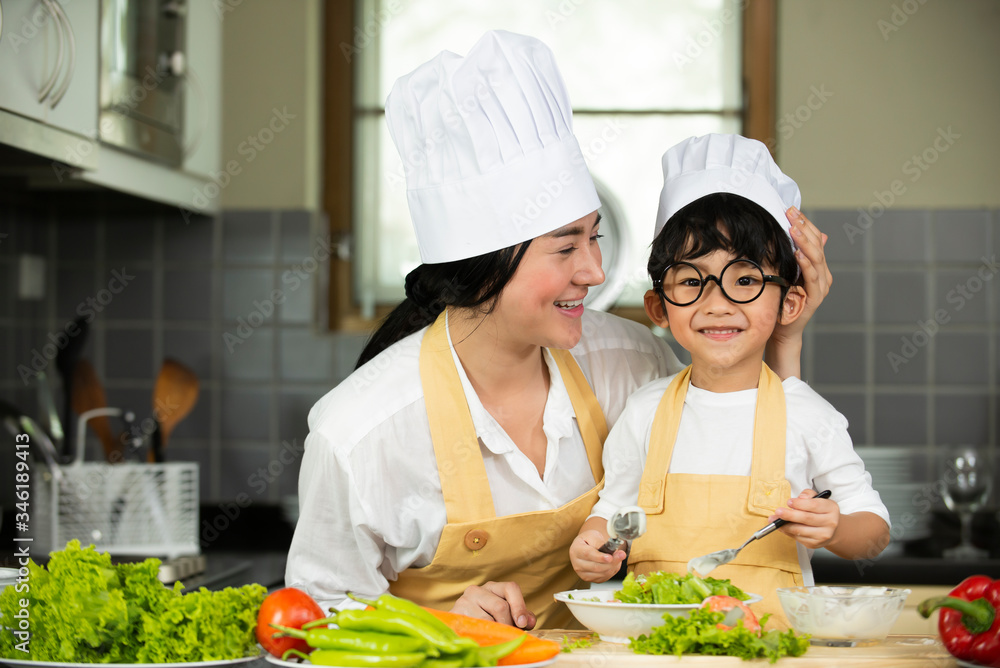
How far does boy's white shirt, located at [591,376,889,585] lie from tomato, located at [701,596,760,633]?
0.20 m

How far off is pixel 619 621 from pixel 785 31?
1.83 meters

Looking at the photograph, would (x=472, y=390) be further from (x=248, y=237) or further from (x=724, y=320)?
(x=248, y=237)

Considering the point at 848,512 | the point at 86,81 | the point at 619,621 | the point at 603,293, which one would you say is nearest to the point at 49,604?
the point at 619,621

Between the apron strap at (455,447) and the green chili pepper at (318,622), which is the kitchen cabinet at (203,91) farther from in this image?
the green chili pepper at (318,622)

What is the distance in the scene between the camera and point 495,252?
1187 mm

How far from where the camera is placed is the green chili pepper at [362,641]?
82 cm

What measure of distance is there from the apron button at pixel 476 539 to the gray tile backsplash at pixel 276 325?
1.26 m

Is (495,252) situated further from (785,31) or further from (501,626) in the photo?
(785,31)

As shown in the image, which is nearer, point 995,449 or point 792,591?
point 792,591

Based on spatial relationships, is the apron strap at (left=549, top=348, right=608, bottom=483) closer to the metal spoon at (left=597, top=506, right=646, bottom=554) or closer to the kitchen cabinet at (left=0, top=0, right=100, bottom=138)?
the metal spoon at (left=597, top=506, right=646, bottom=554)

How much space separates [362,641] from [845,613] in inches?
18.1

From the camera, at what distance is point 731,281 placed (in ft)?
3.75

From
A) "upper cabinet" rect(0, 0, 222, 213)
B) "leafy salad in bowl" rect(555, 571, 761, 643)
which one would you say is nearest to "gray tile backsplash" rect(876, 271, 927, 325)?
"leafy salad in bowl" rect(555, 571, 761, 643)

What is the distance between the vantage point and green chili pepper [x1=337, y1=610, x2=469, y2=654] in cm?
81
